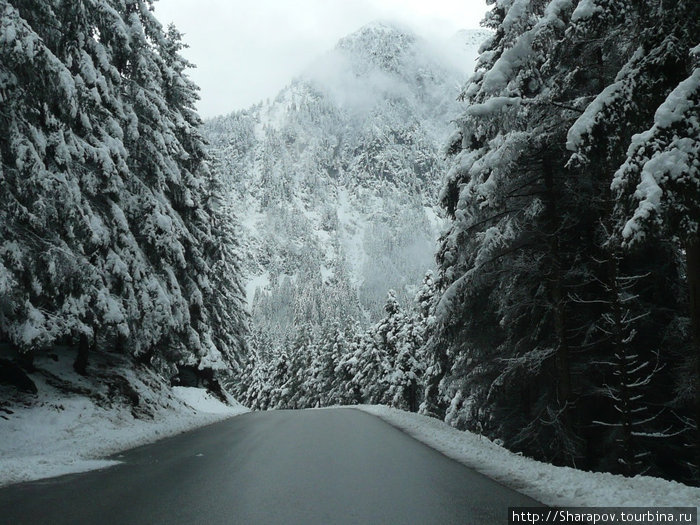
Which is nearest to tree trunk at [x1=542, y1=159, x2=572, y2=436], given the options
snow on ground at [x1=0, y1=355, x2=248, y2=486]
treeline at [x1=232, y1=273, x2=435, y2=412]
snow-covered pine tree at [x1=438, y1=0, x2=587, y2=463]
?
snow-covered pine tree at [x1=438, y1=0, x2=587, y2=463]

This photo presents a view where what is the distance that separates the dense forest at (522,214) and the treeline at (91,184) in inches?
2.2

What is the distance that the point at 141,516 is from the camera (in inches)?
225

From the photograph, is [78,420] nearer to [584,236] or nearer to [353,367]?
[584,236]

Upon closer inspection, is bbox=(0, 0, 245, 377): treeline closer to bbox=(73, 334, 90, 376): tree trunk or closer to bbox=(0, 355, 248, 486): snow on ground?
bbox=(73, 334, 90, 376): tree trunk

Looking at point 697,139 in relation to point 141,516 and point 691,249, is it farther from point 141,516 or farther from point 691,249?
point 141,516

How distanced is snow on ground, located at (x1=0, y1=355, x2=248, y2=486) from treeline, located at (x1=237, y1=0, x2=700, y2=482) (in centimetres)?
796

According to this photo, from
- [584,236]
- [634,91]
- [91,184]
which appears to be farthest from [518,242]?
[91,184]

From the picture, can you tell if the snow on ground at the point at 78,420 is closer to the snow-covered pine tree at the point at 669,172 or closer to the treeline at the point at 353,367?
the snow-covered pine tree at the point at 669,172

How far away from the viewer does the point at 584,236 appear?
12703mm

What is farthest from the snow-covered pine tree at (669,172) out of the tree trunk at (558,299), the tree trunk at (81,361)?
the tree trunk at (81,361)

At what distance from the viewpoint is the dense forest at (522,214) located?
723 cm

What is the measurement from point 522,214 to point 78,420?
1131cm

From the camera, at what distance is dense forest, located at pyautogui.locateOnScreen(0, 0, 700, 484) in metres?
7.23

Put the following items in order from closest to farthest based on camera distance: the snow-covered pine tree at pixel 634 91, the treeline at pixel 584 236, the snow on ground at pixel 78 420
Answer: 1. the snow-covered pine tree at pixel 634 91
2. the treeline at pixel 584 236
3. the snow on ground at pixel 78 420
